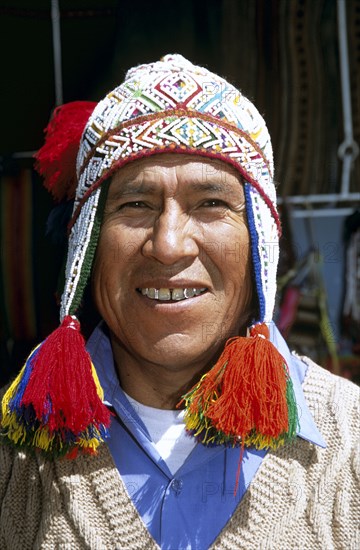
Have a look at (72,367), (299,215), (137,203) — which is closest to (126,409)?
(72,367)

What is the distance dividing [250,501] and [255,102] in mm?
1560

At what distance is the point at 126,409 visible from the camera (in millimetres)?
2215

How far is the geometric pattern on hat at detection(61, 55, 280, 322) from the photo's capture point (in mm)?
2039

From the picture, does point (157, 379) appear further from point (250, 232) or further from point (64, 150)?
point (64, 150)

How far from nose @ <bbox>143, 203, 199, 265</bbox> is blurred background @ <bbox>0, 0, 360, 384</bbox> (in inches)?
38.1

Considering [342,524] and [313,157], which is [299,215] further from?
[342,524]

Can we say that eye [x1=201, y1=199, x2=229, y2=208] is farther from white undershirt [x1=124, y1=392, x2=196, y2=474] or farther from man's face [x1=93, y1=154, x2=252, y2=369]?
white undershirt [x1=124, y1=392, x2=196, y2=474]

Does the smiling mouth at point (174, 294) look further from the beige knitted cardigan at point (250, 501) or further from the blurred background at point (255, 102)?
the blurred background at point (255, 102)

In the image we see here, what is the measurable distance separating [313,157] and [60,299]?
52.1 inches

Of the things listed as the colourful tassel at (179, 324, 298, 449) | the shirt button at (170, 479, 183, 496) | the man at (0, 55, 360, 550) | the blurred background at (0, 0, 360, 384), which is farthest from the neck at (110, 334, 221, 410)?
the blurred background at (0, 0, 360, 384)

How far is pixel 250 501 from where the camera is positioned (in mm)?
2039

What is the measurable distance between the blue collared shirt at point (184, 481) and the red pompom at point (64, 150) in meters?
0.65

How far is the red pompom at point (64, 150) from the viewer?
7.60 feet

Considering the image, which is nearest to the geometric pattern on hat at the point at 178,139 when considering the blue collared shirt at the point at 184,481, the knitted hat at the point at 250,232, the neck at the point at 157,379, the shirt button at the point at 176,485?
the knitted hat at the point at 250,232
